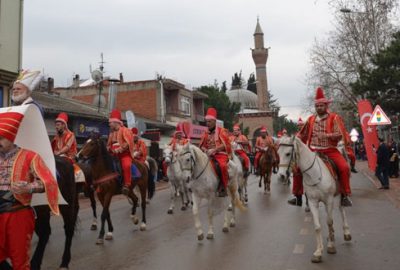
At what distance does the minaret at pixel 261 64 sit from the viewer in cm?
9225

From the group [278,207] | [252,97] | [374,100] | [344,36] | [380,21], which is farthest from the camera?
[252,97]

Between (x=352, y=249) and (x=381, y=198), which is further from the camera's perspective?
(x=381, y=198)

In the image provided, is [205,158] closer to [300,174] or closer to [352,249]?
[300,174]

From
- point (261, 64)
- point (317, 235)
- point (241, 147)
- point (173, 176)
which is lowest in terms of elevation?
point (317, 235)

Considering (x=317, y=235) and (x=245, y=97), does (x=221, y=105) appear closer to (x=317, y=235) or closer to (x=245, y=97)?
(x=245, y=97)

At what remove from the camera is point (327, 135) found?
7789 millimetres

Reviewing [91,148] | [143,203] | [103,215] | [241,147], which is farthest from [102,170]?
[241,147]

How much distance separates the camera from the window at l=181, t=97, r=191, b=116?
42.4m

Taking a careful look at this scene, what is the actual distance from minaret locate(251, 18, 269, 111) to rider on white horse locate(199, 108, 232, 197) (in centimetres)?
8316

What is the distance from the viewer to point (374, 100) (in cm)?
2389

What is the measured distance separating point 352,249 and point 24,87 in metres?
5.92

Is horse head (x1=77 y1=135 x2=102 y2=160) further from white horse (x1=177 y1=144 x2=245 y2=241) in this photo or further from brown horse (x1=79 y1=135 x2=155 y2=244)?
white horse (x1=177 y1=144 x2=245 y2=241)

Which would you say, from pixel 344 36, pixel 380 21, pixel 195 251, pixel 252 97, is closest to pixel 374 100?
pixel 380 21

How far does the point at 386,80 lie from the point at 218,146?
635 inches
